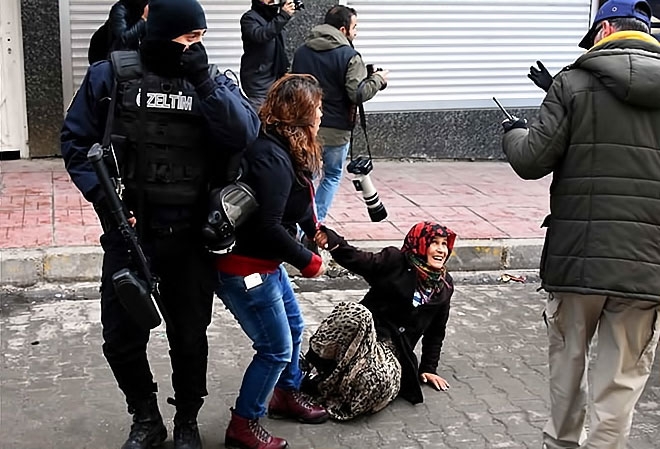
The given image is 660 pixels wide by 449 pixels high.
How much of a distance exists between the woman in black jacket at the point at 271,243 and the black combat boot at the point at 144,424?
1.09ft

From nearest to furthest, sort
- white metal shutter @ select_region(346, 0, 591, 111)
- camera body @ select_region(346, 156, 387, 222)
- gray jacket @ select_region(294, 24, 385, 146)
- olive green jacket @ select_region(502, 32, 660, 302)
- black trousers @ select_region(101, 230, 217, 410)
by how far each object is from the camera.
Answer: olive green jacket @ select_region(502, 32, 660, 302) → black trousers @ select_region(101, 230, 217, 410) → camera body @ select_region(346, 156, 387, 222) → gray jacket @ select_region(294, 24, 385, 146) → white metal shutter @ select_region(346, 0, 591, 111)

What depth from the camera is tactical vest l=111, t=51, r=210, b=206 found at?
3.34 m

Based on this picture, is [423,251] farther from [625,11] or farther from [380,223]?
[380,223]

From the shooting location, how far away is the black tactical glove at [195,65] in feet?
10.8

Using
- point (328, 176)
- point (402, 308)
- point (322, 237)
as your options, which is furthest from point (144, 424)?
point (328, 176)

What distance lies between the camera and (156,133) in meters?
3.35

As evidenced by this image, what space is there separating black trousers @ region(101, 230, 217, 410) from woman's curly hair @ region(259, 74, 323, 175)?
56 centimetres

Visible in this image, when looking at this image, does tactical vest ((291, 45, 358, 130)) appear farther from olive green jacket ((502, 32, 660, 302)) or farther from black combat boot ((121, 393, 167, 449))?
olive green jacket ((502, 32, 660, 302))

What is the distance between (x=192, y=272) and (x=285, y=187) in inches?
20.2

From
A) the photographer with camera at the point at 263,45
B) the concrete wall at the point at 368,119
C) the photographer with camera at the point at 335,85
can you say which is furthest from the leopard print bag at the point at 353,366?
the concrete wall at the point at 368,119

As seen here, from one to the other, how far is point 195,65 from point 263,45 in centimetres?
452

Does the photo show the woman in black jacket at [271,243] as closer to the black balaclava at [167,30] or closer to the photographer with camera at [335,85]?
the black balaclava at [167,30]

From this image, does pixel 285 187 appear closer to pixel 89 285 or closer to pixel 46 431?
pixel 46 431

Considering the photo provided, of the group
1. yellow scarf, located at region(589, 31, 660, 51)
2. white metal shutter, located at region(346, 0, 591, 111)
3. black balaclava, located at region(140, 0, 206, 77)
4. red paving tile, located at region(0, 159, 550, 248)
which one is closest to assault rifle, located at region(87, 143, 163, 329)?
black balaclava, located at region(140, 0, 206, 77)
